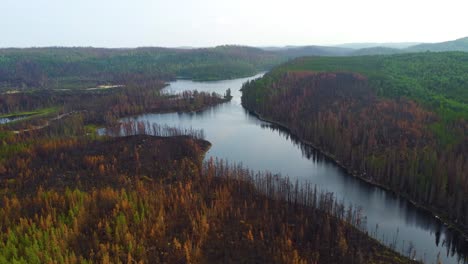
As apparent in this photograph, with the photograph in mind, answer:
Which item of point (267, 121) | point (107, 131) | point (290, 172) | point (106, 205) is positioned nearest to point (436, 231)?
point (290, 172)

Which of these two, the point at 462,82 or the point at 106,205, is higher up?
the point at 462,82

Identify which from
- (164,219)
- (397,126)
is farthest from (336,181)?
(164,219)


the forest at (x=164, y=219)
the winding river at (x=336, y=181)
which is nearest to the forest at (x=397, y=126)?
the winding river at (x=336, y=181)

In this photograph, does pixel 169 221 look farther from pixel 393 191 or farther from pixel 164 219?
pixel 393 191

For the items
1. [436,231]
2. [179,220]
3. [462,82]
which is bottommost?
[436,231]

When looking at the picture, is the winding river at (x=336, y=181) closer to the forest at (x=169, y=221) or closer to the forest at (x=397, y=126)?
the forest at (x=397, y=126)

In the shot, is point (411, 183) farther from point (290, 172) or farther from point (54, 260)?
point (54, 260)
